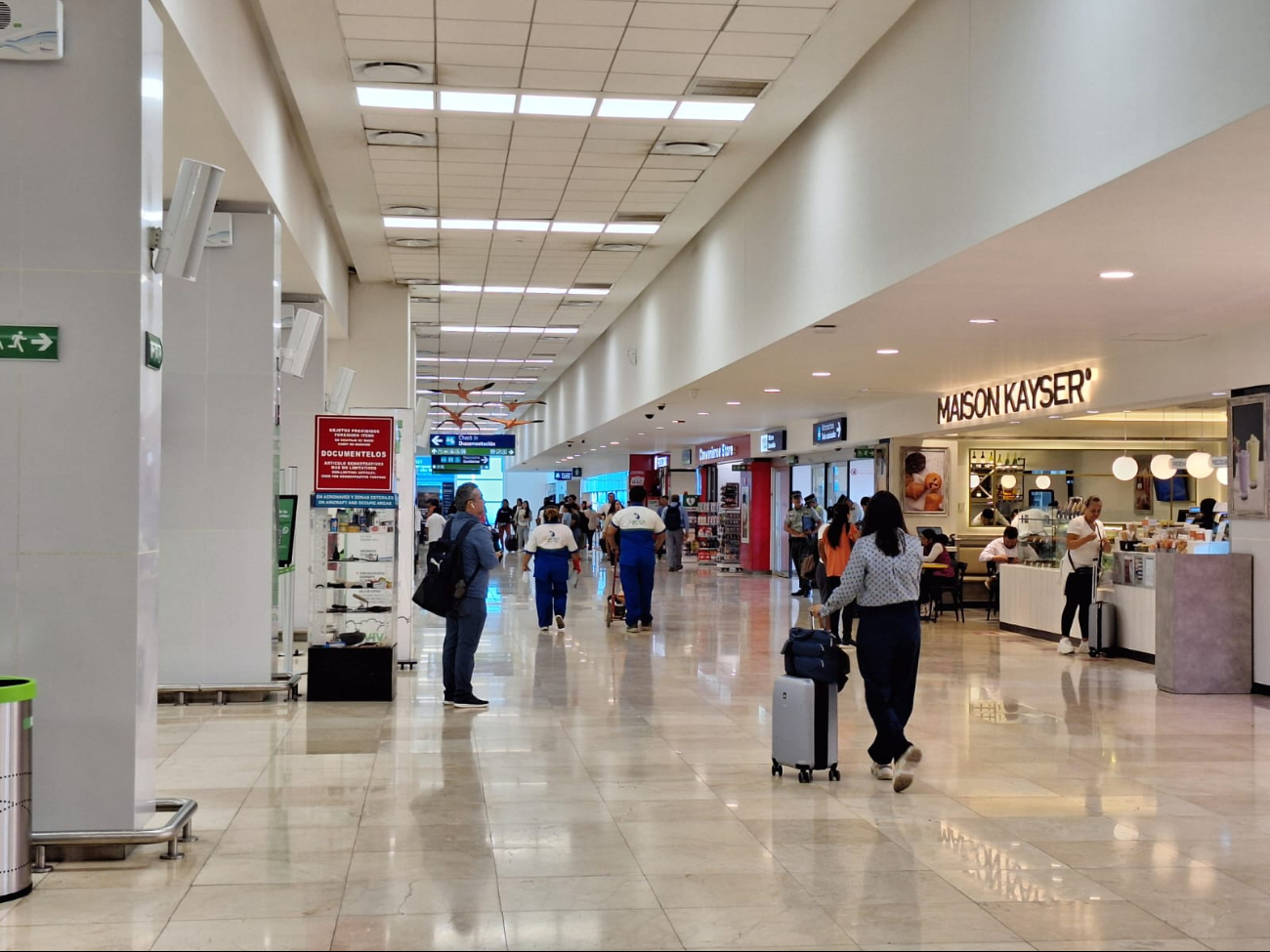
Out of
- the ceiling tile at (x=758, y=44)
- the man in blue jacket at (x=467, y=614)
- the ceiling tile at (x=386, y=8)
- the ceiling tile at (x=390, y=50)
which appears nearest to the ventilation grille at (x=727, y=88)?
the ceiling tile at (x=758, y=44)

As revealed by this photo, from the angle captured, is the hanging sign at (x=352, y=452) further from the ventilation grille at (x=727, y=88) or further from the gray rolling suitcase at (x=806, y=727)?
the gray rolling suitcase at (x=806, y=727)

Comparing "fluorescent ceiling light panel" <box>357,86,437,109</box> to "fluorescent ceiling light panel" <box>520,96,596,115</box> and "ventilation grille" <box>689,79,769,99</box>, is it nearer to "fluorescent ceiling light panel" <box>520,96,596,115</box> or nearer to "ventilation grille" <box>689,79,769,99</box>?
"fluorescent ceiling light panel" <box>520,96,596,115</box>

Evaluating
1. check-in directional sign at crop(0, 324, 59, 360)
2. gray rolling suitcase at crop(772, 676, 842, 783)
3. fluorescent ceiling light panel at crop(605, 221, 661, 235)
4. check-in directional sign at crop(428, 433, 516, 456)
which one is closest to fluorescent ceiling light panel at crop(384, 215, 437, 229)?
fluorescent ceiling light panel at crop(605, 221, 661, 235)

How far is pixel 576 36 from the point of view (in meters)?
8.08

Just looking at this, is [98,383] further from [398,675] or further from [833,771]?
[398,675]

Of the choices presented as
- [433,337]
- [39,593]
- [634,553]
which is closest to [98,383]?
[39,593]

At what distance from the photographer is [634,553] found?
48.7 feet

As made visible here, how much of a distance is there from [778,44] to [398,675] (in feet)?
19.7

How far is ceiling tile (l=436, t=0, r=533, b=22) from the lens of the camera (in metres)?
7.53

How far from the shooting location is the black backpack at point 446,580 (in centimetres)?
905

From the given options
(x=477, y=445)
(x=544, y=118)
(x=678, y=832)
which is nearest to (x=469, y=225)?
(x=544, y=118)

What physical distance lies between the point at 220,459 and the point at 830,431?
529 inches

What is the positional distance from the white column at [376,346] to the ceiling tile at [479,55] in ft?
27.3

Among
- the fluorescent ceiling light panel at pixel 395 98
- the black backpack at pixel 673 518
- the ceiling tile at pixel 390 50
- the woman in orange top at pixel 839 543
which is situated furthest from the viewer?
the black backpack at pixel 673 518
